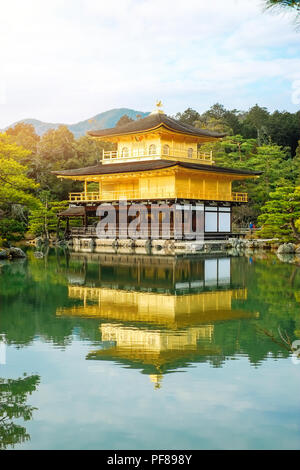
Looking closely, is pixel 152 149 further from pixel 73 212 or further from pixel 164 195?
pixel 73 212

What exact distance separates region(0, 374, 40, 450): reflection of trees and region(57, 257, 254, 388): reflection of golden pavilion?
1.26 m

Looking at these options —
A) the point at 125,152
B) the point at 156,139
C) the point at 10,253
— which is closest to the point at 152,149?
the point at 156,139

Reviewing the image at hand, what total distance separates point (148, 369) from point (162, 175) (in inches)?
997

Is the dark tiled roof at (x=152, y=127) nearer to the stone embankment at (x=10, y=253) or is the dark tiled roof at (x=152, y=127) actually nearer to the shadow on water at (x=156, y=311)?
the stone embankment at (x=10, y=253)

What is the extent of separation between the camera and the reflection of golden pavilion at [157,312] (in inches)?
285

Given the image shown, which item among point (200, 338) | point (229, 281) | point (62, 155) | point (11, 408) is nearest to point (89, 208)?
point (62, 155)

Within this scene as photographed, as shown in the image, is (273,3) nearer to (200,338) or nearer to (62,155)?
(200,338)

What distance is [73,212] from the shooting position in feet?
116

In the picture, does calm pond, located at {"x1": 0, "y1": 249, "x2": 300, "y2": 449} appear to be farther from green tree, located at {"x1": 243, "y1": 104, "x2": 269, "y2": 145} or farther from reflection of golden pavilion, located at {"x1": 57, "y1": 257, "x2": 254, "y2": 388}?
green tree, located at {"x1": 243, "y1": 104, "x2": 269, "y2": 145}

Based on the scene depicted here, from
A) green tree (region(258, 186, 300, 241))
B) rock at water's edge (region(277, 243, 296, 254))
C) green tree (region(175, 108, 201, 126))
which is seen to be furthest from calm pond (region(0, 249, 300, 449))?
green tree (region(175, 108, 201, 126))

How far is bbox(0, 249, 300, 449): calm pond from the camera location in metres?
4.85

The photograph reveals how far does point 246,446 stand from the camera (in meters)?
4.57

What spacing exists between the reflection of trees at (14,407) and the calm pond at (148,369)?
12 millimetres

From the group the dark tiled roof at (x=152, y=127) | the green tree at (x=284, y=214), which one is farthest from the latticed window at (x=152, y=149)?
the green tree at (x=284, y=214)
